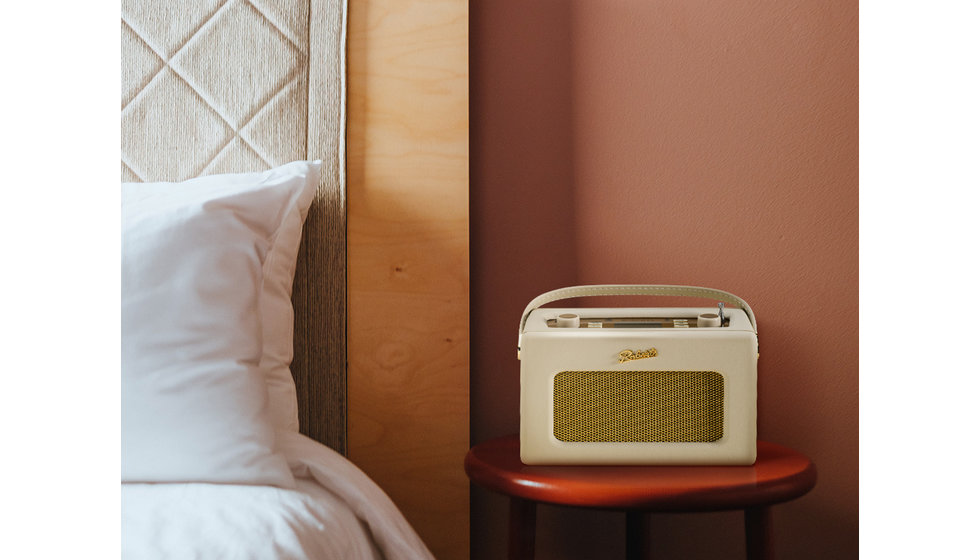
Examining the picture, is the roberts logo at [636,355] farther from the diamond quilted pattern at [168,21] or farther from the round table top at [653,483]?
the diamond quilted pattern at [168,21]

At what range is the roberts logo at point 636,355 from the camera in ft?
3.08

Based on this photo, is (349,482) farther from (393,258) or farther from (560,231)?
(560,231)

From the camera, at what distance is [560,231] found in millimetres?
1258

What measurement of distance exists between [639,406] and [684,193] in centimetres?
45

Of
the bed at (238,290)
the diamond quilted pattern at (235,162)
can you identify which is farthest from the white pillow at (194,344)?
the diamond quilted pattern at (235,162)

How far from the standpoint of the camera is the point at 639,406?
0.95 meters

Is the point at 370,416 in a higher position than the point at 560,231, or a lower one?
lower

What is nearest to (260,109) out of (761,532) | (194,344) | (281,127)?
(281,127)

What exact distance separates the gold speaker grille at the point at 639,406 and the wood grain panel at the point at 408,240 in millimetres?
300

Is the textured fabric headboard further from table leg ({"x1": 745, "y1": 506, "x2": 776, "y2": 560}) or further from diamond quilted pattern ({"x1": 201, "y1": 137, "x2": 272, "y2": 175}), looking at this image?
table leg ({"x1": 745, "y1": 506, "x2": 776, "y2": 560})

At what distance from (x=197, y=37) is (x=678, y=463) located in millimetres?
1042

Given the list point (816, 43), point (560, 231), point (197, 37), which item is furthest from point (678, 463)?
point (197, 37)
